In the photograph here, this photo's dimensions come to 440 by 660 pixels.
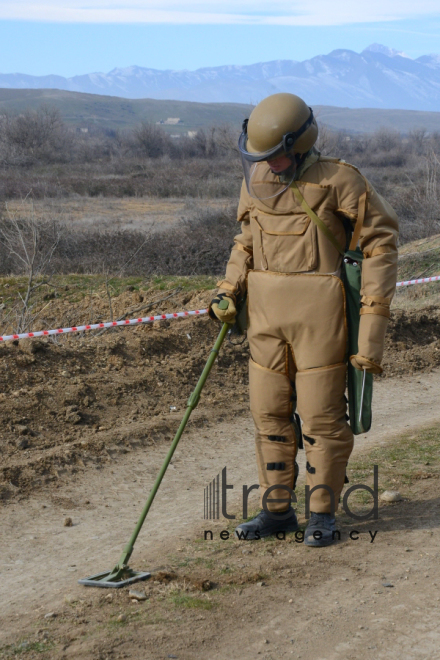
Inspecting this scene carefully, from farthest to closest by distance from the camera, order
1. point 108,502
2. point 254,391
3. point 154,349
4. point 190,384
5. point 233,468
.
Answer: point 154,349 < point 190,384 < point 233,468 < point 108,502 < point 254,391

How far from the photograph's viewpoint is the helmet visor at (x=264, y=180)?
12.4 feet

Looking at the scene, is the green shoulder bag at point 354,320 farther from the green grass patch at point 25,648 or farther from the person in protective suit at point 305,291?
the green grass patch at point 25,648

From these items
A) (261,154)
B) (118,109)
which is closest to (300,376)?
(261,154)

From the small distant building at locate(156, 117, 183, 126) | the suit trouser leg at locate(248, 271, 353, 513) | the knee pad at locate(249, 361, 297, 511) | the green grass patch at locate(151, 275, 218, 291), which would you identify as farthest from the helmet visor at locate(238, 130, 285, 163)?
the small distant building at locate(156, 117, 183, 126)

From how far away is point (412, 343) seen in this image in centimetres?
880

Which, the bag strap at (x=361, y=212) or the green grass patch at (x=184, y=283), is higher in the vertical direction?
the bag strap at (x=361, y=212)

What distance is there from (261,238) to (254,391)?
0.78 metres

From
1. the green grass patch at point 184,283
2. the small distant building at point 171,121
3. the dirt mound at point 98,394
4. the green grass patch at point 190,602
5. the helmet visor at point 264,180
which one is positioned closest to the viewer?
Result: the green grass patch at point 190,602

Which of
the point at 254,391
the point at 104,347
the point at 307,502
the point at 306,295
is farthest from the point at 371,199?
the point at 104,347

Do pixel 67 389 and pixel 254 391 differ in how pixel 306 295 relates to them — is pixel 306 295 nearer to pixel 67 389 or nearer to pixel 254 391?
pixel 254 391

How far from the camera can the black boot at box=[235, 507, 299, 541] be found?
13.8 feet

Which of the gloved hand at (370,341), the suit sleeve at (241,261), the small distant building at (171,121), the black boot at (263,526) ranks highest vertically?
the small distant building at (171,121)

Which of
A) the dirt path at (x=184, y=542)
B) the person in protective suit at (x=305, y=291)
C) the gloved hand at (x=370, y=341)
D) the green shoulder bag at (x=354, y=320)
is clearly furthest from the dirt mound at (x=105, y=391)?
the gloved hand at (x=370, y=341)

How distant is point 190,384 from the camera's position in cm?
707
